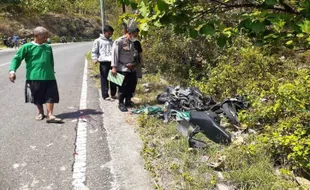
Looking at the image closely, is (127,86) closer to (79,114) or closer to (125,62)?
(125,62)

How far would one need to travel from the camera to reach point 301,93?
3889mm

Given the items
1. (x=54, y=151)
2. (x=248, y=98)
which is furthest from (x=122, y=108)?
(x=248, y=98)

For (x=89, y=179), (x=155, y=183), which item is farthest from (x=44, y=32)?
(x=155, y=183)

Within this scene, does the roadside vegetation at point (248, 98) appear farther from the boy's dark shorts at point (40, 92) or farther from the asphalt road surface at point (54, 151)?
the boy's dark shorts at point (40, 92)

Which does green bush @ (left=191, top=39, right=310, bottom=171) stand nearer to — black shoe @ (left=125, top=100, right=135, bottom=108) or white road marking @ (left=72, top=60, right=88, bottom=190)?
black shoe @ (left=125, top=100, right=135, bottom=108)

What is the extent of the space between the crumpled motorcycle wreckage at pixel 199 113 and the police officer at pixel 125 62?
0.73m

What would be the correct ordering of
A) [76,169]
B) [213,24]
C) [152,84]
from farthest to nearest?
[152,84] < [76,169] < [213,24]

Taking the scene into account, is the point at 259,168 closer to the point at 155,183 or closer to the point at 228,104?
the point at 155,183

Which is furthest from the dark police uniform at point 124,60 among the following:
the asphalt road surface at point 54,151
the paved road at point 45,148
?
the paved road at point 45,148

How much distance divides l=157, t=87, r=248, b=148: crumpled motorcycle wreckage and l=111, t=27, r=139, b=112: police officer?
28.6 inches

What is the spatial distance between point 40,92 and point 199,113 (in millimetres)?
2785

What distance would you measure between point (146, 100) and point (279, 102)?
3278 millimetres

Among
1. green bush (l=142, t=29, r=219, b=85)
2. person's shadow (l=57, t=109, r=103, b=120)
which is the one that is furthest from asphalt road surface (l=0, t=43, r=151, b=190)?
green bush (l=142, t=29, r=219, b=85)

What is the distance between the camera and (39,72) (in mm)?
5320
